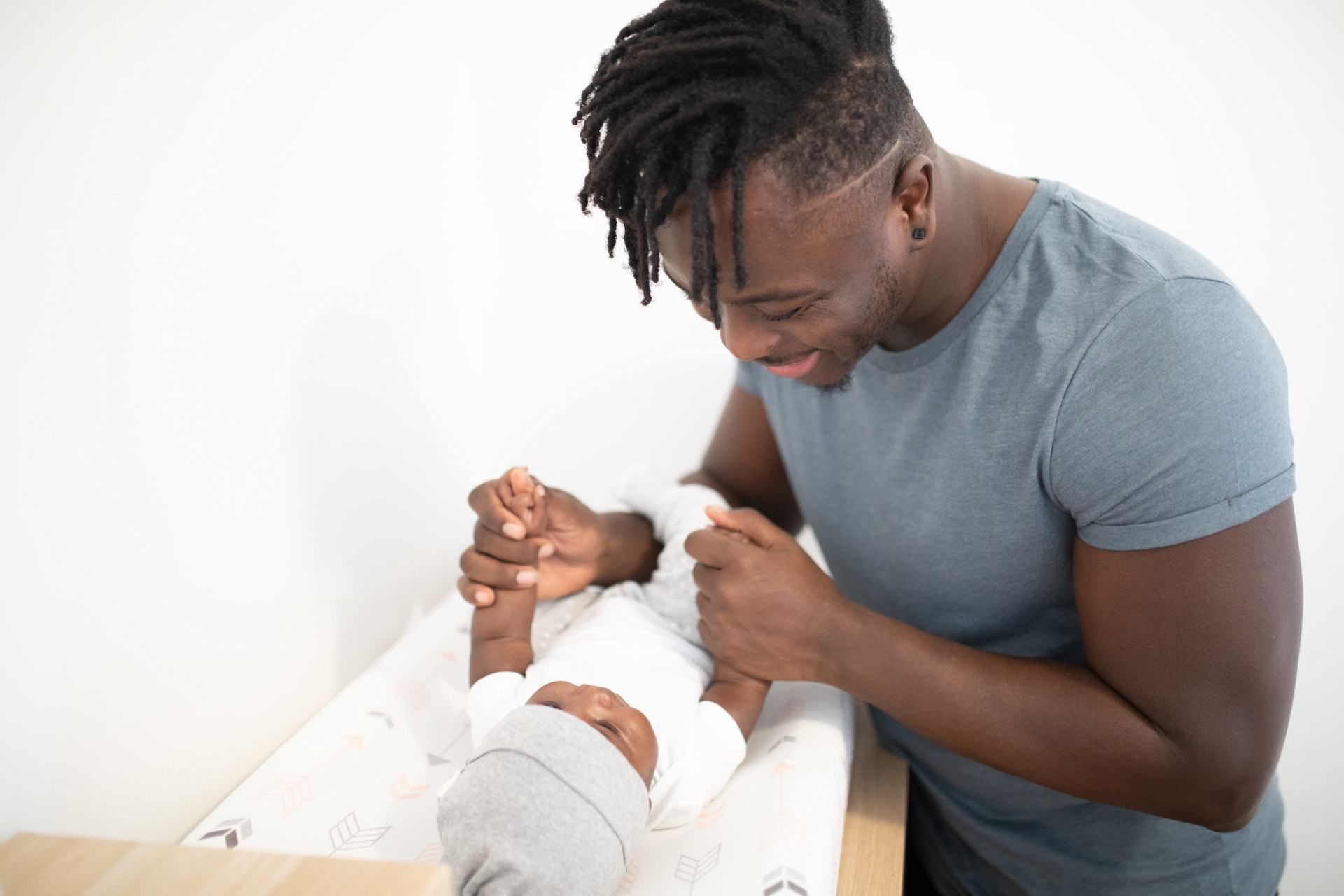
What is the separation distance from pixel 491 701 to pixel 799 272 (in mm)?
591

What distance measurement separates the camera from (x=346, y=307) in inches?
48.0

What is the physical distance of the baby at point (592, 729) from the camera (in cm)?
75

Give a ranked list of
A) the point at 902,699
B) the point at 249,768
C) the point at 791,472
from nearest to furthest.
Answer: the point at 902,699
the point at 249,768
the point at 791,472

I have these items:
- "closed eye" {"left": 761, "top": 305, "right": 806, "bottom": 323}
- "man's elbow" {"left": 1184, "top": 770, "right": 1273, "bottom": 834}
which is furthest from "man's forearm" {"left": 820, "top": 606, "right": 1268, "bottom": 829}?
"closed eye" {"left": 761, "top": 305, "right": 806, "bottom": 323}

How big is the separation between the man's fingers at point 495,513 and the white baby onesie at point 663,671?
0.52ft

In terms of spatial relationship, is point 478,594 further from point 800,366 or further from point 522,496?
point 800,366

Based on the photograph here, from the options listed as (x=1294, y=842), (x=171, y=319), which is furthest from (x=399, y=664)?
(x=1294, y=842)

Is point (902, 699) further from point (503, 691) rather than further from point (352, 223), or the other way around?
point (352, 223)

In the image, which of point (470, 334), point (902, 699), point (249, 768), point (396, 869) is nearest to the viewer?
point (396, 869)

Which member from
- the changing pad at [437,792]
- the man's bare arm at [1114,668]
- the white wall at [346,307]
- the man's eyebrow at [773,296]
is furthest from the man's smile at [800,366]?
the white wall at [346,307]

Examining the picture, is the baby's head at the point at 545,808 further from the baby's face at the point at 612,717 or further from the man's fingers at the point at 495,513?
the man's fingers at the point at 495,513

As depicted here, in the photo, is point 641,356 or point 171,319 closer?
point 171,319

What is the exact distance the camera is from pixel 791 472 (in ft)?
3.82

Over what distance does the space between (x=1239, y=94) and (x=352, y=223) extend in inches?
50.3
